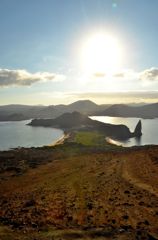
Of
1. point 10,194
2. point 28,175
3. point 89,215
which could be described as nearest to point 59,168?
point 28,175

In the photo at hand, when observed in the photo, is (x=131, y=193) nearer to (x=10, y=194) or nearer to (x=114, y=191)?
(x=114, y=191)

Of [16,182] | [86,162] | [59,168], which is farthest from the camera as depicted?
[86,162]

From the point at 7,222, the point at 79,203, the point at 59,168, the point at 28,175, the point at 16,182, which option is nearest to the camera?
the point at 7,222

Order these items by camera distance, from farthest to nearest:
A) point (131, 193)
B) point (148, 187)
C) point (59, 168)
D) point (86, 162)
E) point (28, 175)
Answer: point (86, 162) < point (59, 168) < point (28, 175) < point (148, 187) < point (131, 193)

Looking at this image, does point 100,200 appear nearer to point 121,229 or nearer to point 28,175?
point 121,229

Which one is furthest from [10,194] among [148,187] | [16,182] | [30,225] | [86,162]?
[86,162]

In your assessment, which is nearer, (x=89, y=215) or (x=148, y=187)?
(x=89, y=215)
